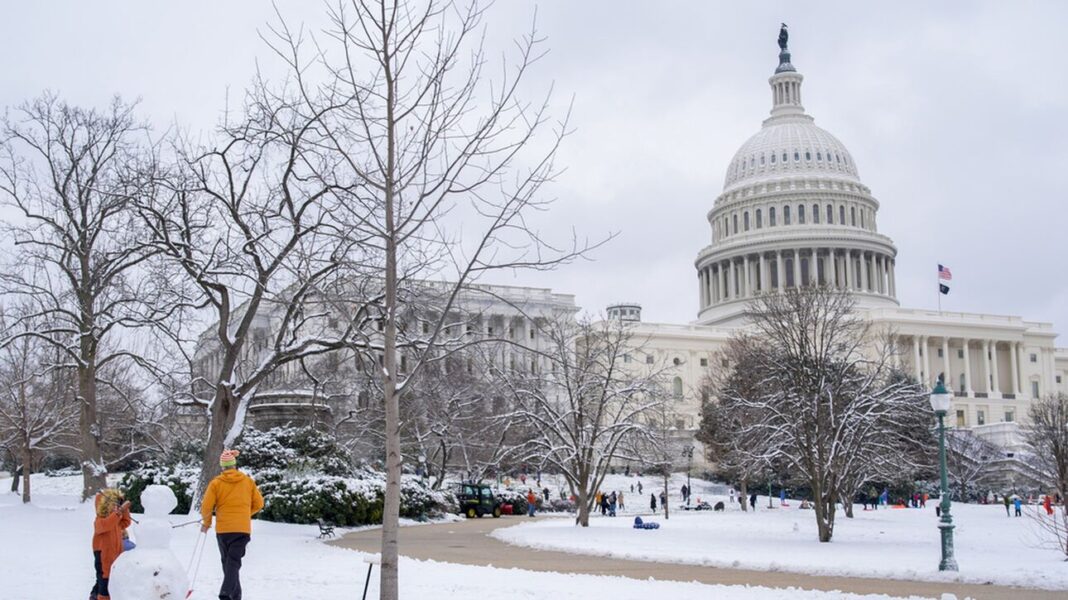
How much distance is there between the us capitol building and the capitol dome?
152 mm

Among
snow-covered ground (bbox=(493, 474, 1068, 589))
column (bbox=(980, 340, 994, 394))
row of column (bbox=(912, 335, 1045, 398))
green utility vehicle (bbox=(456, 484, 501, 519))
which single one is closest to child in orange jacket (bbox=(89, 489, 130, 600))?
snow-covered ground (bbox=(493, 474, 1068, 589))

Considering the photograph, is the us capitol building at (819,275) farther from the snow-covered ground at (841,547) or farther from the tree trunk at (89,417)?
the tree trunk at (89,417)

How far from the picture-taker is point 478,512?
1869 inches

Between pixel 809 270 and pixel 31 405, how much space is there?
10253 cm

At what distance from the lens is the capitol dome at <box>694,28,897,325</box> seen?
136 m

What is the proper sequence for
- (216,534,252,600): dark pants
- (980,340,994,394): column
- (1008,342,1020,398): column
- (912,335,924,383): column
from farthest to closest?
1. (1008,342,1020,398): column
2. (980,340,994,394): column
3. (912,335,924,383): column
4. (216,534,252,600): dark pants

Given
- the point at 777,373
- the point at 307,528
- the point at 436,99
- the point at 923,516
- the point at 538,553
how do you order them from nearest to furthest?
the point at 436,99
the point at 538,553
the point at 307,528
the point at 777,373
the point at 923,516

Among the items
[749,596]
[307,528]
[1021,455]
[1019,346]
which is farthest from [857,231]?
[749,596]

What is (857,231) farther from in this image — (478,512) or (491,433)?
(478,512)

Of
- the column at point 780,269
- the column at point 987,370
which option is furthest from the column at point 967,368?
the column at point 780,269

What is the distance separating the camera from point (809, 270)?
136m

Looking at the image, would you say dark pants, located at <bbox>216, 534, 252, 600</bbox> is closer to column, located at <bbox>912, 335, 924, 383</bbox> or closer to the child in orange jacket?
the child in orange jacket

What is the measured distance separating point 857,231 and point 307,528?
117509 mm

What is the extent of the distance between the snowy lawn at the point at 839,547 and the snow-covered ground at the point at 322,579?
5.24 metres
